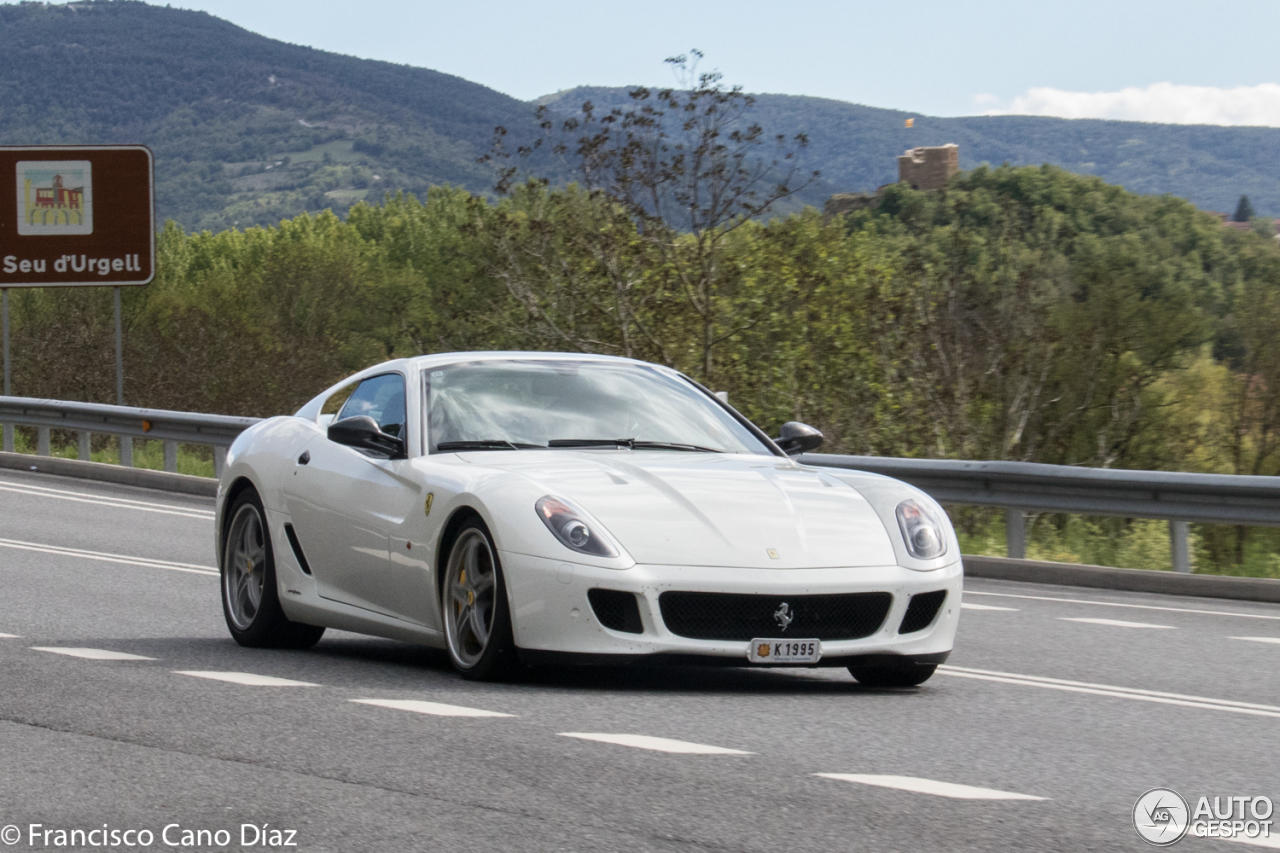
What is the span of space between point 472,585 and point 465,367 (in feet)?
4.23

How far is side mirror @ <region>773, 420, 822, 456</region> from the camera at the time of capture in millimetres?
7590

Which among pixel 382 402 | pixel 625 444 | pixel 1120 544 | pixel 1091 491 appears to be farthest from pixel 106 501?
pixel 625 444

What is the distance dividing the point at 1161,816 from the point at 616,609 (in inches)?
87.9

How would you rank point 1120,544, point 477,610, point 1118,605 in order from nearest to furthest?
point 477,610
point 1118,605
point 1120,544

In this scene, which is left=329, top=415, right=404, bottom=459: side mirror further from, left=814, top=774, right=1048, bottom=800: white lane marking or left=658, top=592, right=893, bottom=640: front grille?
left=814, top=774, right=1048, bottom=800: white lane marking

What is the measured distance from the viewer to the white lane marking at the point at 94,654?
25.2 feet

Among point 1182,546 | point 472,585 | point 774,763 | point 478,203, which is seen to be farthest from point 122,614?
point 478,203

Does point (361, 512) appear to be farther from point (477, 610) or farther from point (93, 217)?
point (93, 217)

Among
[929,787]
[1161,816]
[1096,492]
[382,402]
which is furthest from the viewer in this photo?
[1096,492]

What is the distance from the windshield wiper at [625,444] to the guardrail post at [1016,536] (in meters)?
5.94

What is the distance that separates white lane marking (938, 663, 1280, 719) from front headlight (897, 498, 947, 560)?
0.99m

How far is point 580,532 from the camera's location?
249 inches

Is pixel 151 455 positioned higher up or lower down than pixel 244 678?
lower down

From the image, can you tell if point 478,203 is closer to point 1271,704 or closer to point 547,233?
point 547,233
